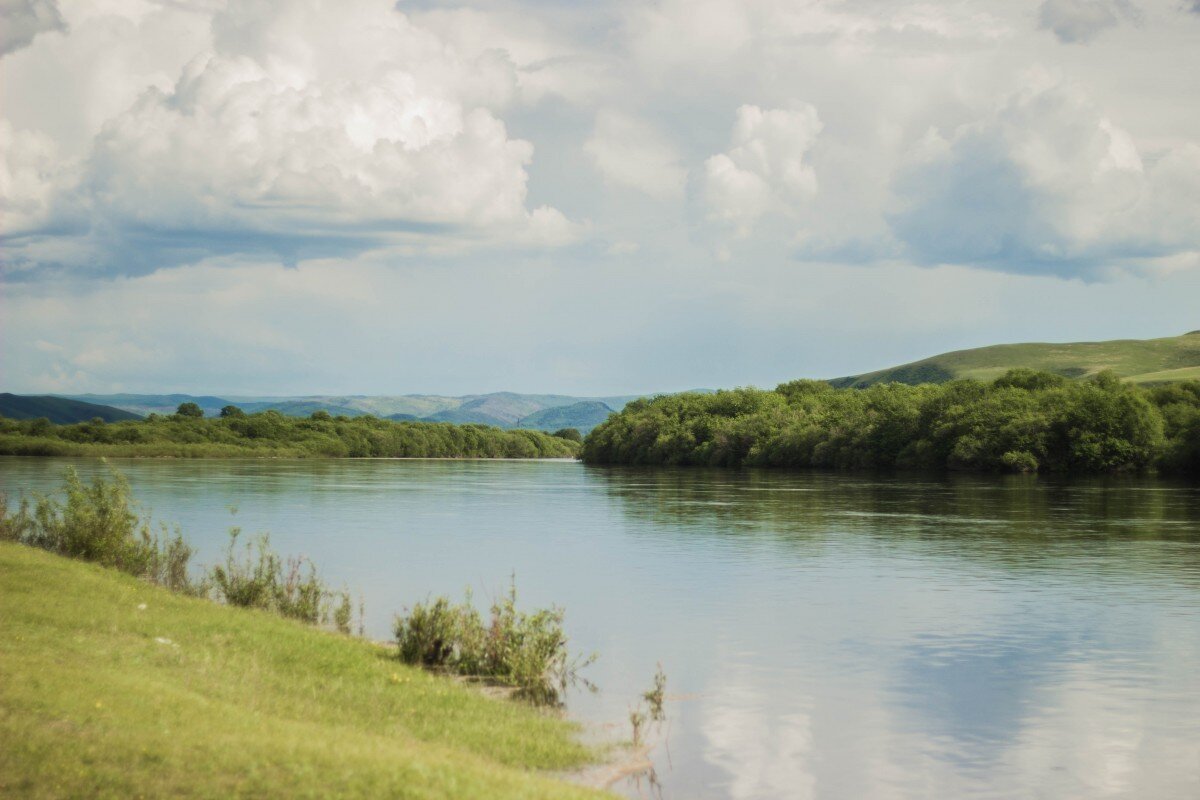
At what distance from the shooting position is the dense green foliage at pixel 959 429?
111812mm

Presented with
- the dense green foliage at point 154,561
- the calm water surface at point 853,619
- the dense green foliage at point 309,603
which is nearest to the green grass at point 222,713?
the dense green foliage at point 309,603

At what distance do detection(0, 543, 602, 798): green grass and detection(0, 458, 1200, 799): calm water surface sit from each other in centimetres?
289

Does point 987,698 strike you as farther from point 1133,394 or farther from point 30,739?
point 1133,394

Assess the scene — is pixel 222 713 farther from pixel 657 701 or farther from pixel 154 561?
pixel 154 561

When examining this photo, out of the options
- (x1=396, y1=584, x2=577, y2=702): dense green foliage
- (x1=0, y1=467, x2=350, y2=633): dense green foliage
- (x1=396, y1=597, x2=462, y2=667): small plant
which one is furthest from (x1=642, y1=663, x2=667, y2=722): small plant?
(x1=0, y1=467, x2=350, y2=633): dense green foliage

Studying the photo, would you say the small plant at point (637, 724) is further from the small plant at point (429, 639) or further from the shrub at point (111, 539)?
the shrub at point (111, 539)

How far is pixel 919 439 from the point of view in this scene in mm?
134250

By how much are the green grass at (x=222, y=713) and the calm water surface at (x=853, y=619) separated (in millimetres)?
2889

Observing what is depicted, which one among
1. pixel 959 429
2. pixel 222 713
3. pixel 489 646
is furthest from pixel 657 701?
pixel 959 429

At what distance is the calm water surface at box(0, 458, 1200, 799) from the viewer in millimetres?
17719

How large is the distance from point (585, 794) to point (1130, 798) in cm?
846

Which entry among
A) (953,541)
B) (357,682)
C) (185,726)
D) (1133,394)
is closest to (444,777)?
(185,726)

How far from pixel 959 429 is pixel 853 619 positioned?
102236mm

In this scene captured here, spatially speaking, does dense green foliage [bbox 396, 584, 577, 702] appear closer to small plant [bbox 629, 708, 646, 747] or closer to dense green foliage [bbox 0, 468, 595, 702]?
dense green foliage [bbox 0, 468, 595, 702]
